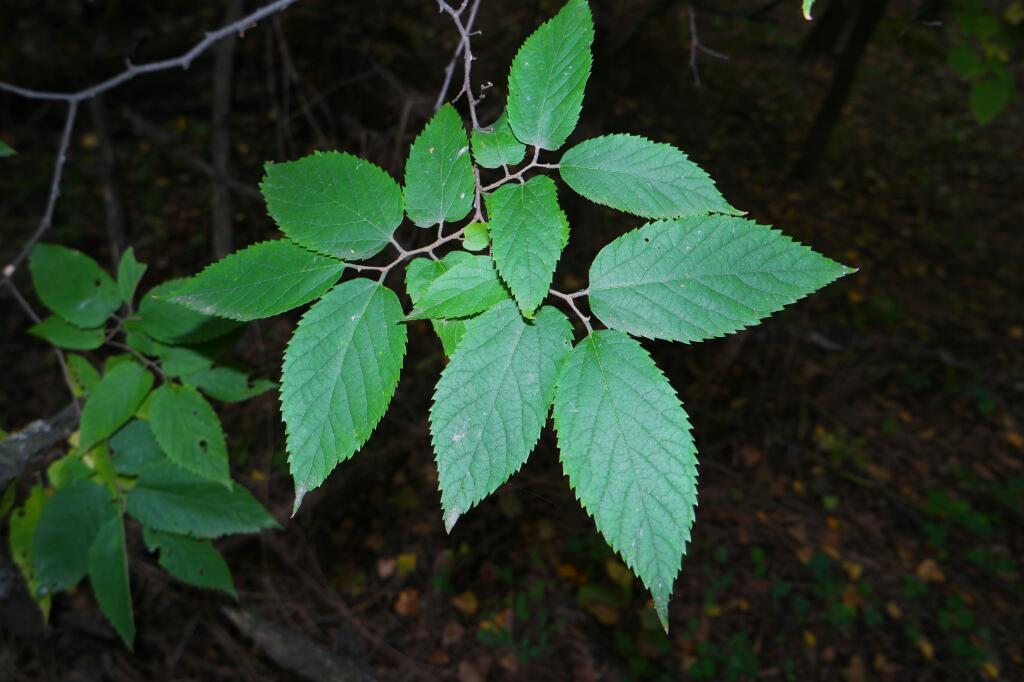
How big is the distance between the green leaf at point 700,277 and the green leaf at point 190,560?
3.75 feet

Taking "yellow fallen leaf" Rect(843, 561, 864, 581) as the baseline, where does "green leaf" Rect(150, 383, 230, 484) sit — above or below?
above

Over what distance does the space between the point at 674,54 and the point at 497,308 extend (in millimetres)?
5275

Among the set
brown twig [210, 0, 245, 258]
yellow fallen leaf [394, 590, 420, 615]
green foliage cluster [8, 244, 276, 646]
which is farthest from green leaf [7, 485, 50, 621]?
yellow fallen leaf [394, 590, 420, 615]

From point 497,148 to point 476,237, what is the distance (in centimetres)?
12

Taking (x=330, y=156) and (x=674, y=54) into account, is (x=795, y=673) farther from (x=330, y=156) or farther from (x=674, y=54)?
(x=674, y=54)

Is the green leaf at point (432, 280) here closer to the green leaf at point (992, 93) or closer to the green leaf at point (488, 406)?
the green leaf at point (488, 406)

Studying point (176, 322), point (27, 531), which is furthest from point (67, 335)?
point (27, 531)

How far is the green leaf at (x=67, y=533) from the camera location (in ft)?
4.50

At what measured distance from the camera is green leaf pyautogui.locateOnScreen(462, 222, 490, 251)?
2.74ft

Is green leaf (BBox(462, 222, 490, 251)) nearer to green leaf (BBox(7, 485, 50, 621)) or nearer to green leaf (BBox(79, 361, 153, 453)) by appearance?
green leaf (BBox(79, 361, 153, 453))

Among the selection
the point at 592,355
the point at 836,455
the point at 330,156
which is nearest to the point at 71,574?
the point at 330,156

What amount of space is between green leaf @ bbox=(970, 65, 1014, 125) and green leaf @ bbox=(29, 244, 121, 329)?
3094 millimetres

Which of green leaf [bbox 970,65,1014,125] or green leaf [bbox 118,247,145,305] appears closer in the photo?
green leaf [bbox 118,247,145,305]

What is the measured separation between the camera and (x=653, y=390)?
756 mm
